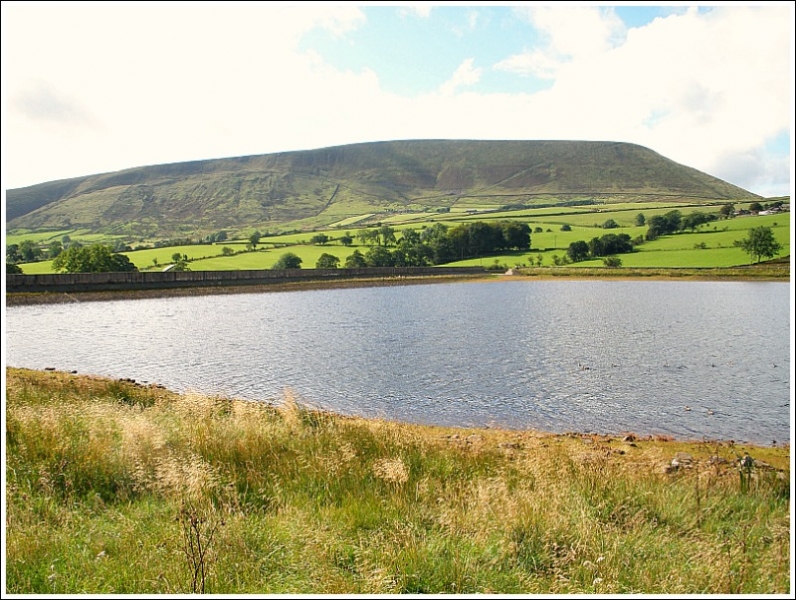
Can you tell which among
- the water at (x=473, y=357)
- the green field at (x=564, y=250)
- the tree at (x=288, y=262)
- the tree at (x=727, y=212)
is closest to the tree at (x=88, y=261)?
the green field at (x=564, y=250)

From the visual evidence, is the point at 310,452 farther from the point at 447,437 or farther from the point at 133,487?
the point at 447,437

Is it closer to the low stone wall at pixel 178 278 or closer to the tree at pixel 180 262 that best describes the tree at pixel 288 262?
the low stone wall at pixel 178 278

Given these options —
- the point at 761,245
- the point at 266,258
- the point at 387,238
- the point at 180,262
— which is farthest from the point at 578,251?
the point at 180,262

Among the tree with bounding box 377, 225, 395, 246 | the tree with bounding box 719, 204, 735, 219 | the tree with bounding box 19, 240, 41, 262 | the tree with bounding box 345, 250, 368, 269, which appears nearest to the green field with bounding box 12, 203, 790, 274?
the tree with bounding box 345, 250, 368, 269

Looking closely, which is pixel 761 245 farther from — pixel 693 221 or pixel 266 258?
pixel 266 258

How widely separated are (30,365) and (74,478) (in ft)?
62.6

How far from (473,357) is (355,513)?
58.7ft

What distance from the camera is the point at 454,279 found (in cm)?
8856

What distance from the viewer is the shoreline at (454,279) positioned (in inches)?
2124

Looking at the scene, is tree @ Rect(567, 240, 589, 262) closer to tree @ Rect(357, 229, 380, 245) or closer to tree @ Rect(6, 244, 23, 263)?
tree @ Rect(357, 229, 380, 245)

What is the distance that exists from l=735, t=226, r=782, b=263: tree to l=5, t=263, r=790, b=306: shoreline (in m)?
3.96

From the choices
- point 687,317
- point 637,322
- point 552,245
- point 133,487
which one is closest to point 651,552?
point 133,487

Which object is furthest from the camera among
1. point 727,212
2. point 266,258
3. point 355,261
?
point 727,212

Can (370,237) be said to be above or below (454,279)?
above
